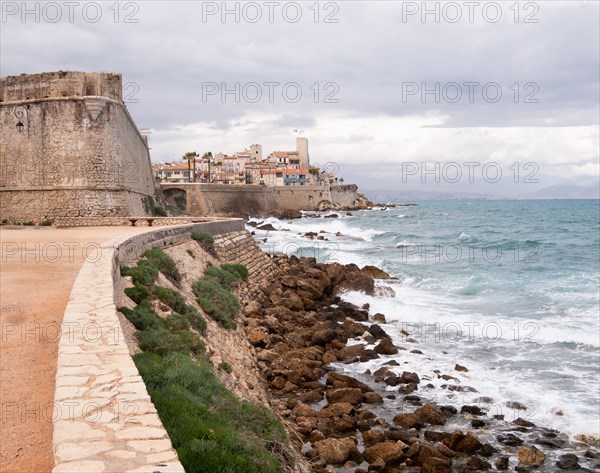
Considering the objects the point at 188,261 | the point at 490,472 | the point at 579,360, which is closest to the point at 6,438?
the point at 490,472

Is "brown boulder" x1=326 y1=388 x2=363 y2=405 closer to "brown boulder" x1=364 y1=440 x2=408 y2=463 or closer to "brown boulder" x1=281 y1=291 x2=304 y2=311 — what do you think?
"brown boulder" x1=364 y1=440 x2=408 y2=463

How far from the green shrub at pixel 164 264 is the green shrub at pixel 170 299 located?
6.01 ft

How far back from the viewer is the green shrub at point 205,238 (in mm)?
19688

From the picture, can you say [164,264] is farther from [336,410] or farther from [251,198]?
[251,198]

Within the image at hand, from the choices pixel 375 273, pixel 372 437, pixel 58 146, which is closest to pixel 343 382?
pixel 372 437

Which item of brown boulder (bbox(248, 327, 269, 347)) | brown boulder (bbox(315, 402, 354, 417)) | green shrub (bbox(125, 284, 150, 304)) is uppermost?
green shrub (bbox(125, 284, 150, 304))

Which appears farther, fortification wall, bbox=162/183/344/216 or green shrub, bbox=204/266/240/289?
fortification wall, bbox=162/183/344/216

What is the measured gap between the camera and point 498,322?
60.2 feet

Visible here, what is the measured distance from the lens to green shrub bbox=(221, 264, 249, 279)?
19.5 metres

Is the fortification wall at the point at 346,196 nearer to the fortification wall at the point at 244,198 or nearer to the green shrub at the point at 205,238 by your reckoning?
the fortification wall at the point at 244,198

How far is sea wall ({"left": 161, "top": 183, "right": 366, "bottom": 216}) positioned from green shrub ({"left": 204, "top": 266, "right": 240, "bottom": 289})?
4154cm

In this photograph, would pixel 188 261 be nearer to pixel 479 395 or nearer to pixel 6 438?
pixel 479 395

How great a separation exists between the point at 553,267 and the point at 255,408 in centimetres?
2668

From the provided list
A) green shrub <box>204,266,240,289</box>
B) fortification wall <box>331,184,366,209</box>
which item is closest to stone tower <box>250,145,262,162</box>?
fortification wall <box>331,184,366,209</box>
